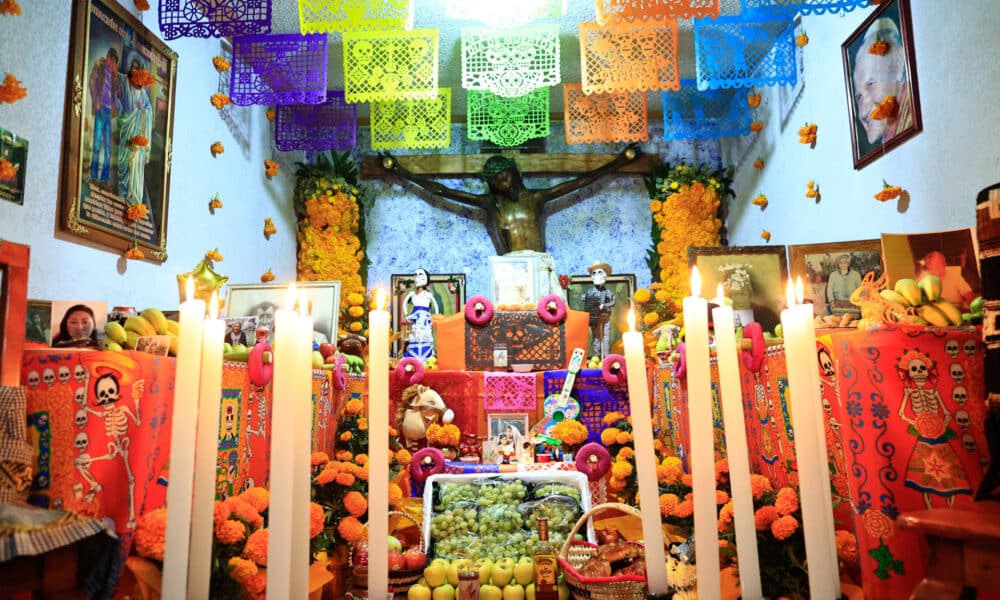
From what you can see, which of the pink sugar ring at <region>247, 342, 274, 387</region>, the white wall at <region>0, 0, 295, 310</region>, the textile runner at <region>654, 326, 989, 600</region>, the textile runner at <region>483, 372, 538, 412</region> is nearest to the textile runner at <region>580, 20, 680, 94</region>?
the textile runner at <region>483, 372, 538, 412</region>

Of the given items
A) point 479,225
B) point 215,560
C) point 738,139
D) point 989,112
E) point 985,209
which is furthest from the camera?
point 479,225

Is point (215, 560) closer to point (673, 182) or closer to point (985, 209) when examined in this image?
point (985, 209)

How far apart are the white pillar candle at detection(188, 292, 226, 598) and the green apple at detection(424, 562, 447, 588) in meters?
1.07

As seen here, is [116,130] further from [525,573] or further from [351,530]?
[525,573]

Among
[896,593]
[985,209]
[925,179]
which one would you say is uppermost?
[925,179]

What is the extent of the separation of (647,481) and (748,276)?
2.87 metres

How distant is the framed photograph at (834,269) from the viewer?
3.22 metres

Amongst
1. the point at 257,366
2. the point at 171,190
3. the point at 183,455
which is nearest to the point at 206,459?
the point at 183,455

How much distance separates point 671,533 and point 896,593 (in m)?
1.24

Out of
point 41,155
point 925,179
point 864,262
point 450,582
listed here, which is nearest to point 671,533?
point 450,582

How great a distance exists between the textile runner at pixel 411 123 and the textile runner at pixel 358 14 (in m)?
1.74

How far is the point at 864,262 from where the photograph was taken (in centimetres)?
326

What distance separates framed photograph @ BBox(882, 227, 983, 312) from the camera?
1934 millimetres

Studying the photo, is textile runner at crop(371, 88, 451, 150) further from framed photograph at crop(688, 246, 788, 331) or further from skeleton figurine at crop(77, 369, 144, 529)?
skeleton figurine at crop(77, 369, 144, 529)
